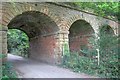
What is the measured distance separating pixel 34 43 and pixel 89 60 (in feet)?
27.1

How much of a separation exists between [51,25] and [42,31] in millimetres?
1972

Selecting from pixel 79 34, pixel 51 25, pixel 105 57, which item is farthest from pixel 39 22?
pixel 105 57

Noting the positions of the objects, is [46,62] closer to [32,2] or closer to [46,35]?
[46,35]

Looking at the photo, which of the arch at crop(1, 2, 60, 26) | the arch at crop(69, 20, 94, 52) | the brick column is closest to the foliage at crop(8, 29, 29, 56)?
the arch at crop(69, 20, 94, 52)

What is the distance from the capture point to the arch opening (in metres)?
13.5

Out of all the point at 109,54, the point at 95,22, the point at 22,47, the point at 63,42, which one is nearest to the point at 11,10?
the point at 63,42

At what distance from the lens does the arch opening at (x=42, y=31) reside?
533 inches

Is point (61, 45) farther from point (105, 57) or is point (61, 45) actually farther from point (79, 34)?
point (105, 57)

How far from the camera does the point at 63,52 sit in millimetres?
13703

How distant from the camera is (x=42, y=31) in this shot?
52.3 feet

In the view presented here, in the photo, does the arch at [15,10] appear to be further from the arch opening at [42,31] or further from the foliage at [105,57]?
the foliage at [105,57]

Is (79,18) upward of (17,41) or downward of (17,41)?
upward

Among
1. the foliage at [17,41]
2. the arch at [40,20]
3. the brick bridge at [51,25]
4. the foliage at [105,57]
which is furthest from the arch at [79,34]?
the foliage at [17,41]

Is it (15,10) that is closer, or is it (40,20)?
Result: (15,10)
